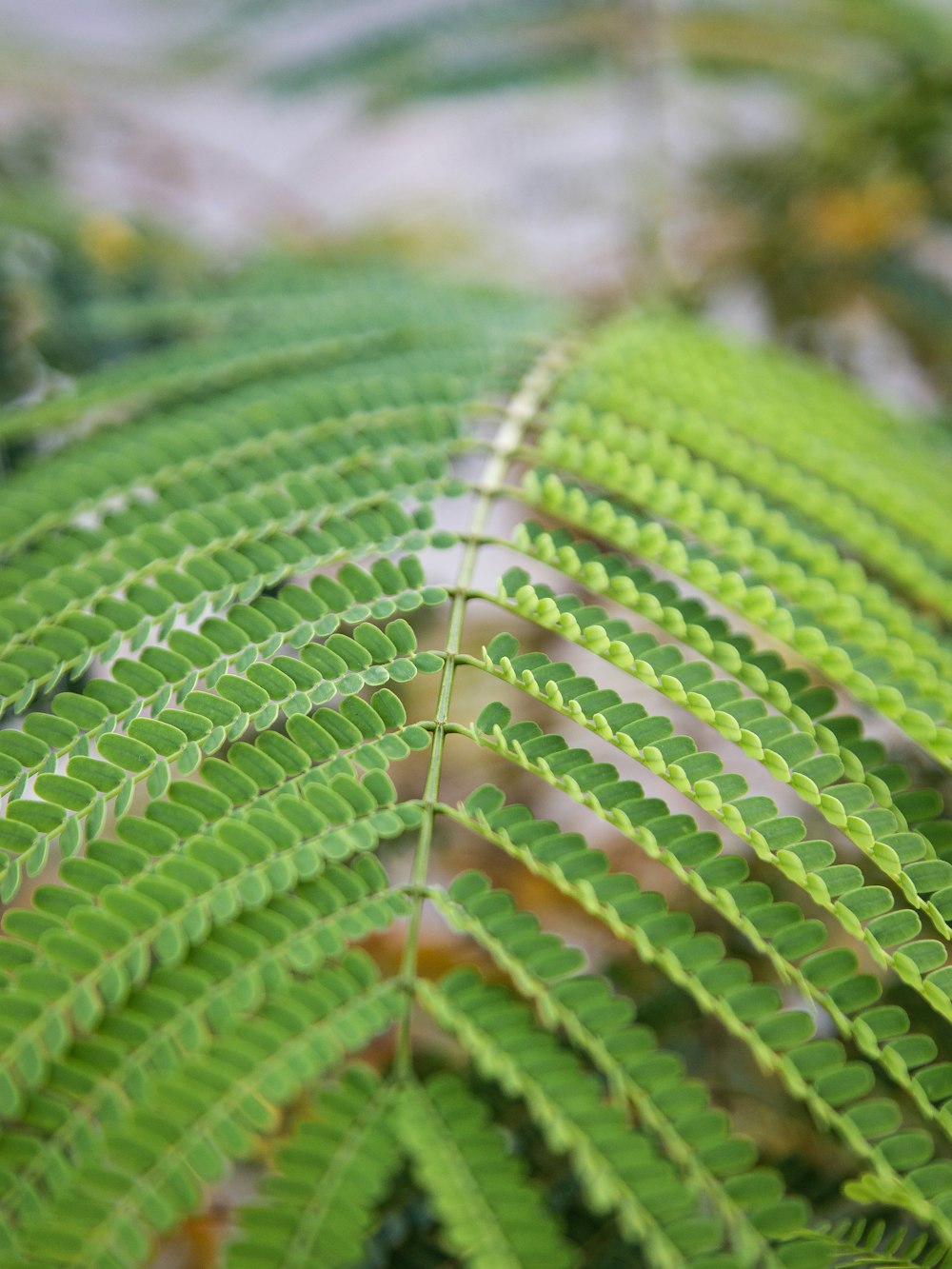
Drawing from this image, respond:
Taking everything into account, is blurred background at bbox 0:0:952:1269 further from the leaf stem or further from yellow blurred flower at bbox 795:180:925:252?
the leaf stem

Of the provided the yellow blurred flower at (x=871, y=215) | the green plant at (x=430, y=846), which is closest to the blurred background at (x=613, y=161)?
the yellow blurred flower at (x=871, y=215)

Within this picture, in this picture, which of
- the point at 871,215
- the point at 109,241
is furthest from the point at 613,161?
the point at 109,241

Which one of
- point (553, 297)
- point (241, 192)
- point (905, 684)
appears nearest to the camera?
point (905, 684)

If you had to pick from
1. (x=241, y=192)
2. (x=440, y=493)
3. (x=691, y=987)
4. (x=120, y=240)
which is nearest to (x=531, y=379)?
(x=440, y=493)

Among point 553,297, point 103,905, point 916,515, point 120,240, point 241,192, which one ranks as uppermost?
point 241,192

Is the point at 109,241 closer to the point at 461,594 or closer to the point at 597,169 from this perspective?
the point at 597,169

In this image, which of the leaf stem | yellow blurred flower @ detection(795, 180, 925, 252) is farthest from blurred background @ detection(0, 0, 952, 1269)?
the leaf stem

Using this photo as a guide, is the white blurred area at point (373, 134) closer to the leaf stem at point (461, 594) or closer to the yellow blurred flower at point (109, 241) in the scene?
the yellow blurred flower at point (109, 241)

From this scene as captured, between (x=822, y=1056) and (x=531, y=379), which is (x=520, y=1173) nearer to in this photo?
(x=822, y=1056)
